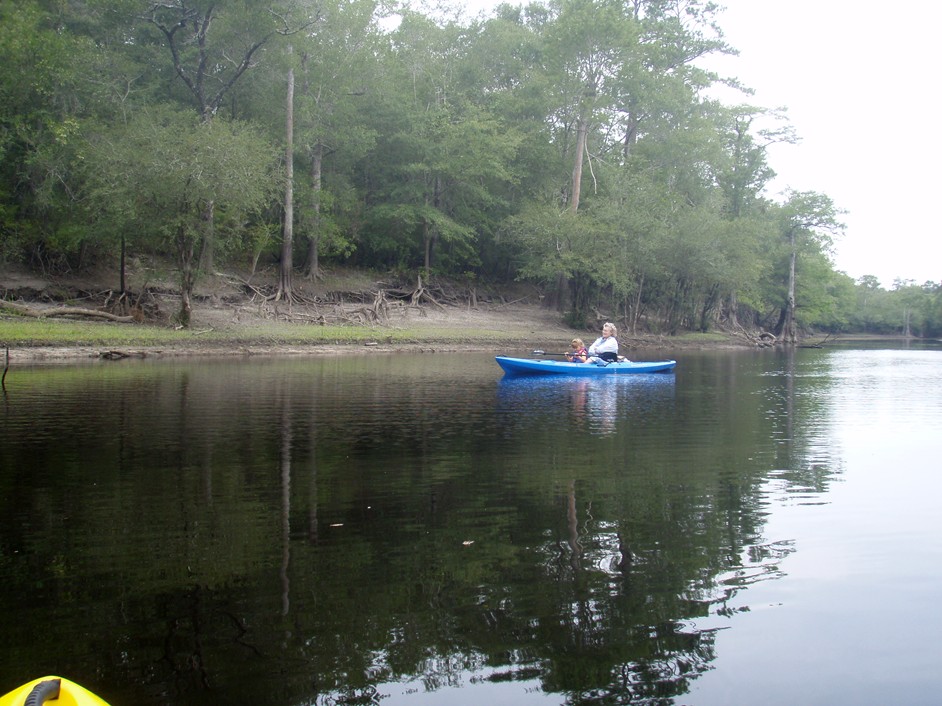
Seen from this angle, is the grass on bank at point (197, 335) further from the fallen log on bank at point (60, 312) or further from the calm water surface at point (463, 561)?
the calm water surface at point (463, 561)

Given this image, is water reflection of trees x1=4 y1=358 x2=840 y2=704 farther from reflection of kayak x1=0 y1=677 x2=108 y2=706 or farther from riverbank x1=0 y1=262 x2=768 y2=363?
riverbank x1=0 y1=262 x2=768 y2=363

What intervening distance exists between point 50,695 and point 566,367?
20195 millimetres

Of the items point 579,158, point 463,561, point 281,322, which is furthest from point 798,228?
point 463,561

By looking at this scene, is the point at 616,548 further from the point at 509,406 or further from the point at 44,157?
the point at 44,157

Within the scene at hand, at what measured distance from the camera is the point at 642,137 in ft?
169

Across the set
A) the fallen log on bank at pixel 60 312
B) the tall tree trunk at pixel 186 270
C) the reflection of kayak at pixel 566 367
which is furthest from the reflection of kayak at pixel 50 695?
the fallen log on bank at pixel 60 312

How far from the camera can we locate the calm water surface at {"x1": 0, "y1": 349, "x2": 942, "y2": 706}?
13.4 feet

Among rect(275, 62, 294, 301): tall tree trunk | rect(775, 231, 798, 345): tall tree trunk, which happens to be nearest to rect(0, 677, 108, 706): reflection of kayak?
rect(275, 62, 294, 301): tall tree trunk

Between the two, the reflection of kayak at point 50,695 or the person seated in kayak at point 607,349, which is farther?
the person seated in kayak at point 607,349

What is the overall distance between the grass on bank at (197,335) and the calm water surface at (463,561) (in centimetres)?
1173

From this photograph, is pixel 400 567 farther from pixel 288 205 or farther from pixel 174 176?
pixel 288 205

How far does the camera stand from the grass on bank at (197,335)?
75.8 ft

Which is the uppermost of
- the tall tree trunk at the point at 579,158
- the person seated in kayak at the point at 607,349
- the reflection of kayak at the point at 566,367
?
the tall tree trunk at the point at 579,158

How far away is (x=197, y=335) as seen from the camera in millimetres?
26734
